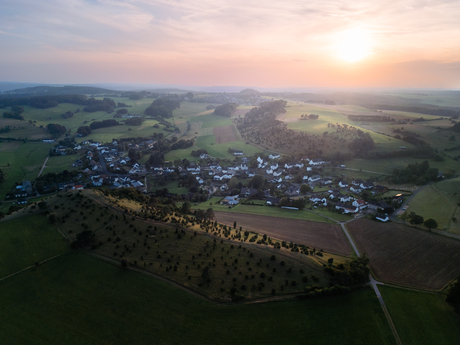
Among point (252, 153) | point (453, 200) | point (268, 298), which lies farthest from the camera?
point (252, 153)

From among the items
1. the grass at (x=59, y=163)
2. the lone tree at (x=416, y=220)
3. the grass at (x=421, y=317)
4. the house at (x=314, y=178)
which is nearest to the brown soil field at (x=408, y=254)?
the lone tree at (x=416, y=220)

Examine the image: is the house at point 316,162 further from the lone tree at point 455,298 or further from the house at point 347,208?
the lone tree at point 455,298

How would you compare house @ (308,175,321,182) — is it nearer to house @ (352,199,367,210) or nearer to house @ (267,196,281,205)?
house @ (352,199,367,210)

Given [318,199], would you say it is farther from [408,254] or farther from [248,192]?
[408,254]

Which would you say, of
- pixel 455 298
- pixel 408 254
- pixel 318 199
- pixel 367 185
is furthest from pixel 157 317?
pixel 367 185

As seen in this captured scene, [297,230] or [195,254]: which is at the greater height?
[195,254]

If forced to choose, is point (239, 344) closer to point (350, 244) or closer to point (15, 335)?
point (15, 335)

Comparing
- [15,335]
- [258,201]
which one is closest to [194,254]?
[15,335]

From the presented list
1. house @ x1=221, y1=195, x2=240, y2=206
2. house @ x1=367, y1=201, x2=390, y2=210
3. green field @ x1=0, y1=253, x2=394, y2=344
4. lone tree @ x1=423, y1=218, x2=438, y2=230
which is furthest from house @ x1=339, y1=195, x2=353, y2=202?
green field @ x1=0, y1=253, x2=394, y2=344
